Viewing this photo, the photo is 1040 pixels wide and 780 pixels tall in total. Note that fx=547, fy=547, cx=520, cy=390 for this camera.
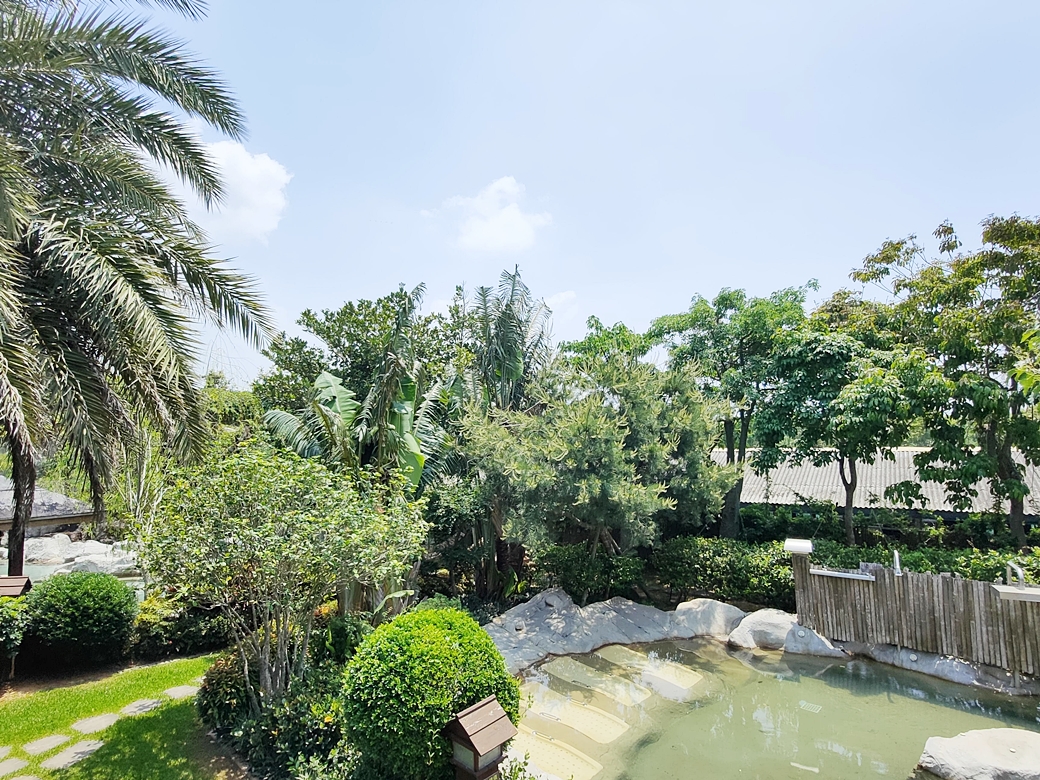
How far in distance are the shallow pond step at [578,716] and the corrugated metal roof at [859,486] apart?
9339 millimetres

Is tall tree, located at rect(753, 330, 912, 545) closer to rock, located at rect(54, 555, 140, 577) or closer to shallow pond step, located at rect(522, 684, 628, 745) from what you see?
shallow pond step, located at rect(522, 684, 628, 745)

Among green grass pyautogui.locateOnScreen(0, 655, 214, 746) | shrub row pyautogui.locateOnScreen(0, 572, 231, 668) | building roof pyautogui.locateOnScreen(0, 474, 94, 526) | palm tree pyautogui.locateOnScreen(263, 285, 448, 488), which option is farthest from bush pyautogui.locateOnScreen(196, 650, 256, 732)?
building roof pyautogui.locateOnScreen(0, 474, 94, 526)

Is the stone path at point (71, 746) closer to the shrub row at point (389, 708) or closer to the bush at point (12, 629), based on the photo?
the shrub row at point (389, 708)

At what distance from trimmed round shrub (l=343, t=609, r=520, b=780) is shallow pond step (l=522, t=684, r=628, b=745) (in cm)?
213

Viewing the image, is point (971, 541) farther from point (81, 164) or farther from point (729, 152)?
point (81, 164)

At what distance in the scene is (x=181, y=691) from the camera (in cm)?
755

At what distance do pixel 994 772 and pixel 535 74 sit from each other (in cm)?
1031

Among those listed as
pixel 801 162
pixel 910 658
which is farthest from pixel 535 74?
pixel 910 658

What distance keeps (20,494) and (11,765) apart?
3.45 m

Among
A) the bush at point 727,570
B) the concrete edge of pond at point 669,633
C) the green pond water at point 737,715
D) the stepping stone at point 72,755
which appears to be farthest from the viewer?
the bush at point 727,570

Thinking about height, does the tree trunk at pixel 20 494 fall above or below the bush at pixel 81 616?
above

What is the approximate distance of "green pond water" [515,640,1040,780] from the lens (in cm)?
616

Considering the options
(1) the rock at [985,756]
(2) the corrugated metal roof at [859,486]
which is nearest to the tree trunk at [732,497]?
(2) the corrugated metal roof at [859,486]

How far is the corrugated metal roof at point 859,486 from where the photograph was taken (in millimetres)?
15188
